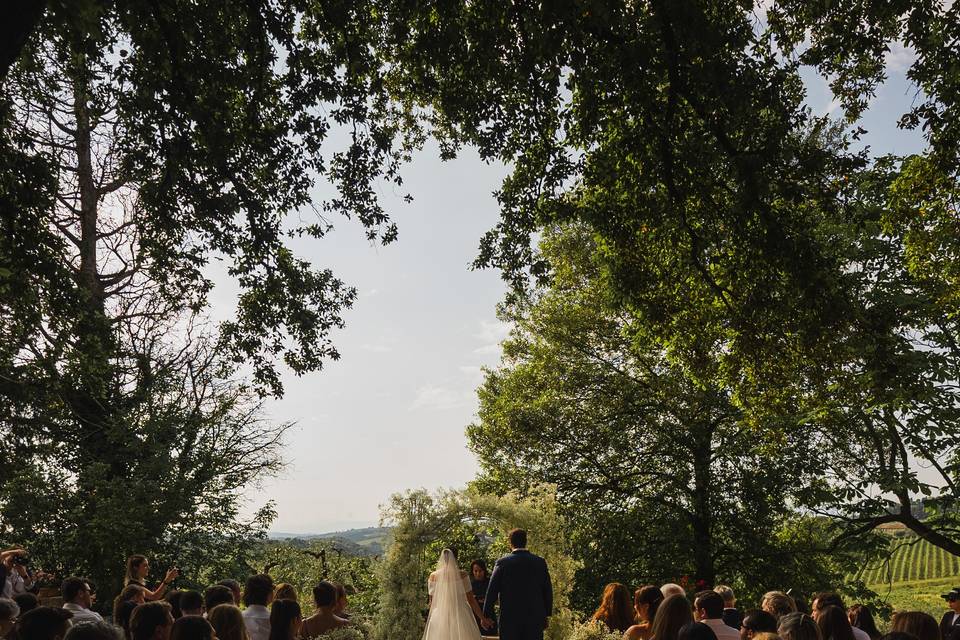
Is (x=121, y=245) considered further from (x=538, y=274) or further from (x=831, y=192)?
(x=831, y=192)

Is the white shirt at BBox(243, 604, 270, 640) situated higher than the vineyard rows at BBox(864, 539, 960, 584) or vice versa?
the white shirt at BBox(243, 604, 270, 640)

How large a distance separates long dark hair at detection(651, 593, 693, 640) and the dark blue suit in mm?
3335

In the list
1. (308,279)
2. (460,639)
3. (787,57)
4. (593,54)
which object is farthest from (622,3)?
(460,639)

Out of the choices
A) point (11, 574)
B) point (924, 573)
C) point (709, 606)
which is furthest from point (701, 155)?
point (924, 573)

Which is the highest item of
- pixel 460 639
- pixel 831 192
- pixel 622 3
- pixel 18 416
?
pixel 622 3

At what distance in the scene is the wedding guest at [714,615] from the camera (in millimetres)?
5922

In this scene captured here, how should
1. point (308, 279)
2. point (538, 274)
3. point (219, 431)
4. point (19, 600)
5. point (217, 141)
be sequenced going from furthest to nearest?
point (219, 431)
point (308, 279)
point (538, 274)
point (217, 141)
point (19, 600)

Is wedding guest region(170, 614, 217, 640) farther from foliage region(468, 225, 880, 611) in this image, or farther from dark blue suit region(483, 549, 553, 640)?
foliage region(468, 225, 880, 611)

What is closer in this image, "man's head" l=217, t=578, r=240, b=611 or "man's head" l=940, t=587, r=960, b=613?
"man's head" l=217, t=578, r=240, b=611

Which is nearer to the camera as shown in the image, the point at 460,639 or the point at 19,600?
the point at 19,600

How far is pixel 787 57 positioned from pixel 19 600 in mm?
11264

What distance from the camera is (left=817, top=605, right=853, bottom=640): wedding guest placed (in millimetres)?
5371

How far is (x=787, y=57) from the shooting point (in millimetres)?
8492

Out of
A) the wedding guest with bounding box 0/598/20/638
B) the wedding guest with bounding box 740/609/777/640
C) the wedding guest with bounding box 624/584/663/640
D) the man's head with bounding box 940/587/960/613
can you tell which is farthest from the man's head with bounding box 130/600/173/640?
the man's head with bounding box 940/587/960/613
